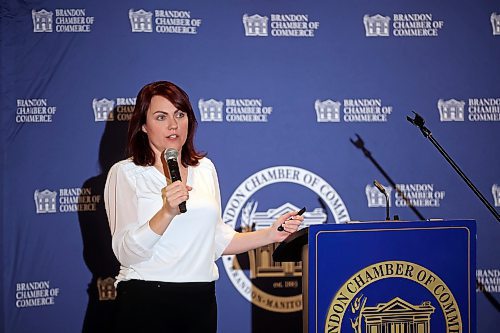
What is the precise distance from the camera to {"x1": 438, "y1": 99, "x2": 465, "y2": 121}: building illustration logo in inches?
171

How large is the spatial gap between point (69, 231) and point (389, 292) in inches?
94.2

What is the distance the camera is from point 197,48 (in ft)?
13.7

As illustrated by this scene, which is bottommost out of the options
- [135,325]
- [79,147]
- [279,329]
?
[279,329]

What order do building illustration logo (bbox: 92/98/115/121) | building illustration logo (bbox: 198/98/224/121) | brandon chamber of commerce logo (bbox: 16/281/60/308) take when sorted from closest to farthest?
1. brandon chamber of commerce logo (bbox: 16/281/60/308)
2. building illustration logo (bbox: 92/98/115/121)
3. building illustration logo (bbox: 198/98/224/121)

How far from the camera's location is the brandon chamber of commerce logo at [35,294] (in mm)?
3922

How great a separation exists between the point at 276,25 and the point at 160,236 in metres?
2.18

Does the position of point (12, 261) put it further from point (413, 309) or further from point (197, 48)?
point (413, 309)

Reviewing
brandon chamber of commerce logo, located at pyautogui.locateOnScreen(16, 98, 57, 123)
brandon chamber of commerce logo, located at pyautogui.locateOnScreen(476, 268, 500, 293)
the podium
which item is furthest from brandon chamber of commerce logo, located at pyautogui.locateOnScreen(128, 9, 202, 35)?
brandon chamber of commerce logo, located at pyautogui.locateOnScreen(476, 268, 500, 293)

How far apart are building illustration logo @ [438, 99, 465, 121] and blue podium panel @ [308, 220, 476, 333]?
199 cm

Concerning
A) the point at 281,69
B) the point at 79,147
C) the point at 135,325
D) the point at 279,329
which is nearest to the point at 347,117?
the point at 281,69

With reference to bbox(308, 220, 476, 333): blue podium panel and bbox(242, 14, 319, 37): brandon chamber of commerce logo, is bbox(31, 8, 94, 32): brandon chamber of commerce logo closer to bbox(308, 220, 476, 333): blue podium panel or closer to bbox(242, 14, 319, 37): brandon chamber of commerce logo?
bbox(242, 14, 319, 37): brandon chamber of commerce logo

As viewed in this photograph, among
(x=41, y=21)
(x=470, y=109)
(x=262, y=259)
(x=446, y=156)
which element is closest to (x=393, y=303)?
(x=446, y=156)

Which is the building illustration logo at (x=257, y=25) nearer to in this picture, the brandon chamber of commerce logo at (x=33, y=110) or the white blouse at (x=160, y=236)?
the brandon chamber of commerce logo at (x=33, y=110)

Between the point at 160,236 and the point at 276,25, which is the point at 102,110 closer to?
the point at 276,25
